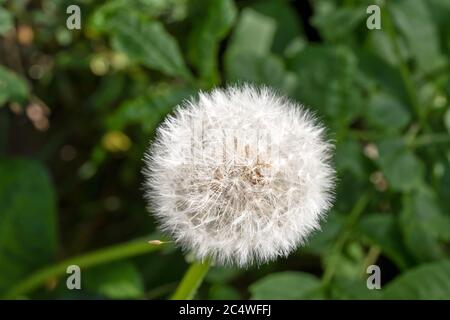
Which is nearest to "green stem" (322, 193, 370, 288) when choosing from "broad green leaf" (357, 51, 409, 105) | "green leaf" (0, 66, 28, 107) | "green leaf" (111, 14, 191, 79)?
"broad green leaf" (357, 51, 409, 105)

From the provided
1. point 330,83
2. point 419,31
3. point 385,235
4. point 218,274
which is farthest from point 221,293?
point 419,31

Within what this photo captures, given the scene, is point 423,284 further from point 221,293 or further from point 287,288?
point 221,293

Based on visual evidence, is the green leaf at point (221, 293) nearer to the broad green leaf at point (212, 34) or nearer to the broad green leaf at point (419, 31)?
the broad green leaf at point (212, 34)

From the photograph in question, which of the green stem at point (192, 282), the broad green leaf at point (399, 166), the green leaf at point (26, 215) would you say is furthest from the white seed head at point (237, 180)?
the green leaf at point (26, 215)

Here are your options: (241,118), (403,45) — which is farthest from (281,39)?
(241,118)

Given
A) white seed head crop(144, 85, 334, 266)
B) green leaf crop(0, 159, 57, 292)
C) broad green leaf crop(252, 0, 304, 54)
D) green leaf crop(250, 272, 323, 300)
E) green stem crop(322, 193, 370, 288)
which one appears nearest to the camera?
white seed head crop(144, 85, 334, 266)

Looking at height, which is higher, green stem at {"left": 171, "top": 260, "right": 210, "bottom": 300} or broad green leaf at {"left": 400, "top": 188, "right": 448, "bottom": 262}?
broad green leaf at {"left": 400, "top": 188, "right": 448, "bottom": 262}

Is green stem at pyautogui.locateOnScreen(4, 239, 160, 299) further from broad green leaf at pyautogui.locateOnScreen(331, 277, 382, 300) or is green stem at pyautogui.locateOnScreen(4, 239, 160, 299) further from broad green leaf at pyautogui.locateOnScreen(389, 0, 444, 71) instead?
broad green leaf at pyautogui.locateOnScreen(389, 0, 444, 71)
